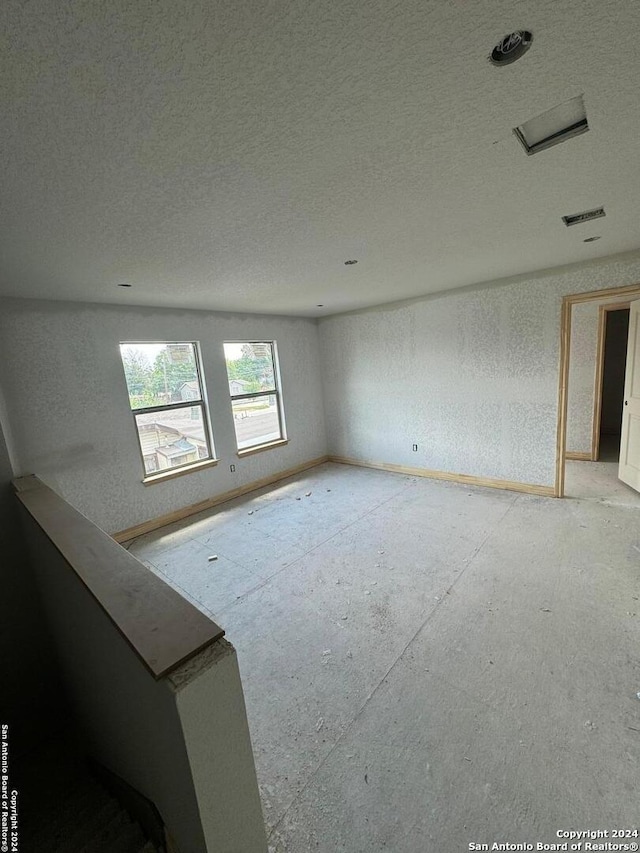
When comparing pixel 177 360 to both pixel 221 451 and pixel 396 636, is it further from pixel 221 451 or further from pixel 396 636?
pixel 396 636

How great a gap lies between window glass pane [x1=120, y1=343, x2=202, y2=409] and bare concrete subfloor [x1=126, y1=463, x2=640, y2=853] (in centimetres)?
154

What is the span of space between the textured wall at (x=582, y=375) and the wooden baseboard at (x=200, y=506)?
→ 3.82 metres

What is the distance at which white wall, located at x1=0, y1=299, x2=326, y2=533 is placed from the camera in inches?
114

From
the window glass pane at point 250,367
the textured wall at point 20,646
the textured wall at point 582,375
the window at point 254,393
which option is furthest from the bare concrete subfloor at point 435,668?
the window glass pane at point 250,367

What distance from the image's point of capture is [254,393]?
184 inches

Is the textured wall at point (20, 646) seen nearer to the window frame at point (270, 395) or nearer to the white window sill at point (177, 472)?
the white window sill at point (177, 472)

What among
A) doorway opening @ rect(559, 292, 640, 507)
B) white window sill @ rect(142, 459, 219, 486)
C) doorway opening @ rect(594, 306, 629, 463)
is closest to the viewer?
white window sill @ rect(142, 459, 219, 486)

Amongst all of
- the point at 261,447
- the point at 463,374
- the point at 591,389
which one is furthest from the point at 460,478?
the point at 261,447

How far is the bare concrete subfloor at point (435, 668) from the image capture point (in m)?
1.21

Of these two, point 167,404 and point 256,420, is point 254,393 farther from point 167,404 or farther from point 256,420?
point 167,404

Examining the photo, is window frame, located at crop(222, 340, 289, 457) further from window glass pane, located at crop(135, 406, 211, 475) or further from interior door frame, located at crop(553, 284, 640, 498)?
interior door frame, located at crop(553, 284, 640, 498)

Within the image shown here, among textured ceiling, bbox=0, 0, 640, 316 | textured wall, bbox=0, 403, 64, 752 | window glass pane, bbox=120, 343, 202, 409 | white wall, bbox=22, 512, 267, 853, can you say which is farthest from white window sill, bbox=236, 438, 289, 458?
white wall, bbox=22, 512, 267, 853

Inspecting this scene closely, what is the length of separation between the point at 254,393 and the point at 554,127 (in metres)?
3.91

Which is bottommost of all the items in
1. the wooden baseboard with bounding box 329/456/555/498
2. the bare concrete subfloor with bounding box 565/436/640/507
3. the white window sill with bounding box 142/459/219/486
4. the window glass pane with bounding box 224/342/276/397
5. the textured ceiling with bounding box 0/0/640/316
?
the bare concrete subfloor with bounding box 565/436/640/507
